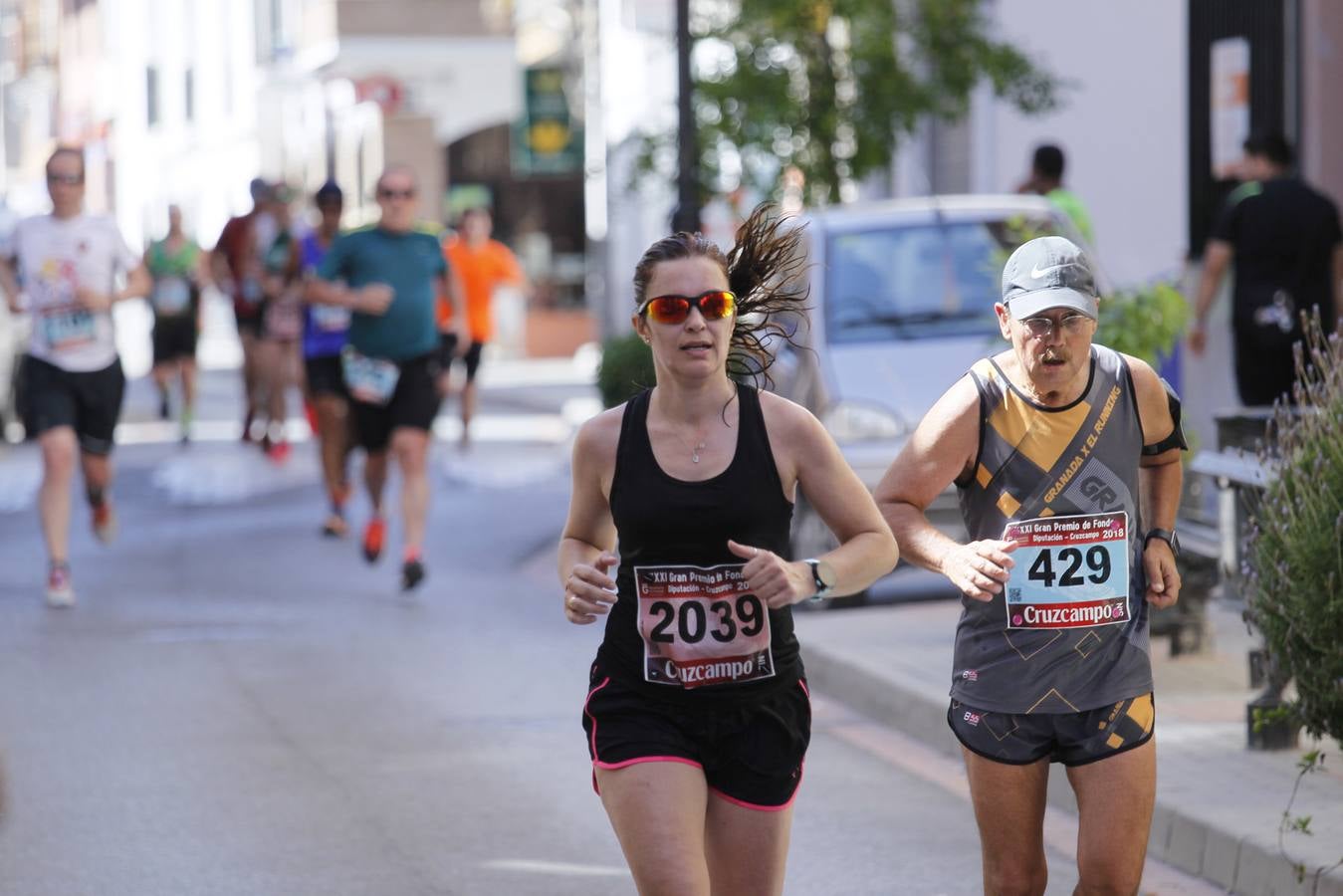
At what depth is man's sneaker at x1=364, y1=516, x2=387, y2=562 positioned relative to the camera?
39.6 feet

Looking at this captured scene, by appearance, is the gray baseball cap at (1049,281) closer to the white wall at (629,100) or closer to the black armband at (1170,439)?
the black armband at (1170,439)

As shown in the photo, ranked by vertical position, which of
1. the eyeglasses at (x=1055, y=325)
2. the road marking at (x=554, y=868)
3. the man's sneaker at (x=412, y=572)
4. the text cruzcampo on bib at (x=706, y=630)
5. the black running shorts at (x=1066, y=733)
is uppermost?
the eyeglasses at (x=1055, y=325)

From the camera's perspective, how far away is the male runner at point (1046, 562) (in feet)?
15.2

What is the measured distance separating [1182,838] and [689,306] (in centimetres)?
273

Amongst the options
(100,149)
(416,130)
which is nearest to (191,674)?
(416,130)

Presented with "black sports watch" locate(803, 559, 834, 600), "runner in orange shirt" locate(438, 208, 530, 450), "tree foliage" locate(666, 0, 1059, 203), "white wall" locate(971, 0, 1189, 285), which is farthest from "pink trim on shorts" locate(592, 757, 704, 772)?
"runner in orange shirt" locate(438, 208, 530, 450)

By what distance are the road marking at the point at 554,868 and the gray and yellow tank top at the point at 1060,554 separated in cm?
193

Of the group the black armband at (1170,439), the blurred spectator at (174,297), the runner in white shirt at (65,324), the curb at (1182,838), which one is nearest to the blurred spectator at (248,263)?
the blurred spectator at (174,297)

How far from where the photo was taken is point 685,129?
44.0ft

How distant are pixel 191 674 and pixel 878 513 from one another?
5664mm

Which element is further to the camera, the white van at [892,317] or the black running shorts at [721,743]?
the white van at [892,317]

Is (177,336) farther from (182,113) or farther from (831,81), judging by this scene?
(182,113)

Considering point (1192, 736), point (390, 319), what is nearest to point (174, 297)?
point (390, 319)

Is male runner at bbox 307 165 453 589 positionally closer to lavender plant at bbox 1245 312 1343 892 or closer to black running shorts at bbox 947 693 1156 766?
lavender plant at bbox 1245 312 1343 892
